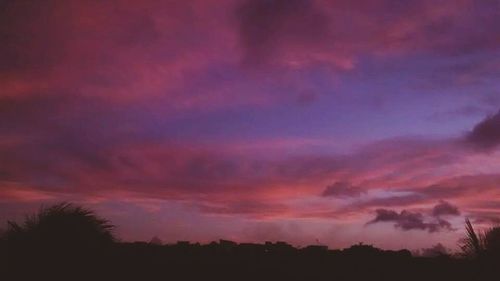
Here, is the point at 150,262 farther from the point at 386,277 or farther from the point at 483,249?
the point at 483,249

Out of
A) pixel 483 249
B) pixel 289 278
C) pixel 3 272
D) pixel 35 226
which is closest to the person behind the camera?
pixel 3 272

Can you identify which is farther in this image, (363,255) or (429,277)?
(363,255)

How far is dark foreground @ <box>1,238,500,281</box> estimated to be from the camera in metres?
14.6

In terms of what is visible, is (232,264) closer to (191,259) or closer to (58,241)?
(191,259)

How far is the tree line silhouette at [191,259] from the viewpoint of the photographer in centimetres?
1471

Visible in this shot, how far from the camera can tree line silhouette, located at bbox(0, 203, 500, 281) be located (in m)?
14.7

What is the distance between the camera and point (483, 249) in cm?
1861

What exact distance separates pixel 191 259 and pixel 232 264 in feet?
3.85

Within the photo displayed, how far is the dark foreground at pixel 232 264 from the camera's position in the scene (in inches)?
575

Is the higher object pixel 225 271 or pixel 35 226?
pixel 35 226

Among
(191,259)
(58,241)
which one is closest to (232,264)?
(191,259)

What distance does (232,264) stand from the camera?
54.1 ft

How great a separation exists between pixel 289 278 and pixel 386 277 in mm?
2608

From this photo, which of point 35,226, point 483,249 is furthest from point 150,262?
point 483,249
